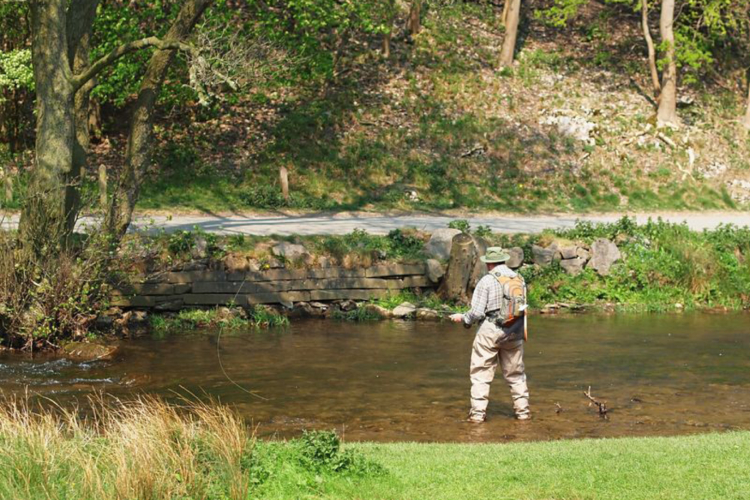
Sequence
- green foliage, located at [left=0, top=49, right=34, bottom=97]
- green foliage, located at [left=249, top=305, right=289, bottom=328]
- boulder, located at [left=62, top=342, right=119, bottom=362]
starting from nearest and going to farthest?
1. boulder, located at [left=62, top=342, right=119, bottom=362]
2. green foliage, located at [left=249, top=305, right=289, bottom=328]
3. green foliage, located at [left=0, top=49, right=34, bottom=97]

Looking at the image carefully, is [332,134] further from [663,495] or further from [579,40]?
[663,495]

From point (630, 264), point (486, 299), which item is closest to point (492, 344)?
point (486, 299)

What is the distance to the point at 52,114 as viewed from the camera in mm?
16172

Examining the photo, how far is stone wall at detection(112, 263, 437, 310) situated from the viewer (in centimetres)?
1831

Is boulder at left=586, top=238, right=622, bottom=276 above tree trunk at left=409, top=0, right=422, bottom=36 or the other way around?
the other way around

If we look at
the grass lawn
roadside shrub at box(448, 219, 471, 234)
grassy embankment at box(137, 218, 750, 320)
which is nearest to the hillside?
roadside shrub at box(448, 219, 471, 234)

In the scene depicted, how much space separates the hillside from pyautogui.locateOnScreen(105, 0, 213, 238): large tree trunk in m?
7.51

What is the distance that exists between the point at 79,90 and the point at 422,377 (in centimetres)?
805

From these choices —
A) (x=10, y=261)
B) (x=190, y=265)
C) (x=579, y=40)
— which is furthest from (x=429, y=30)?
(x=10, y=261)

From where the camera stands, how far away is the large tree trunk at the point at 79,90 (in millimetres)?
16531

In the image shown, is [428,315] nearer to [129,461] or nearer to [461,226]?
[461,226]

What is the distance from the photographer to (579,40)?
3866 cm

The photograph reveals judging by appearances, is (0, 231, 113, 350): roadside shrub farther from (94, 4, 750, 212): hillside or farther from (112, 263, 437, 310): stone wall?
(94, 4, 750, 212): hillside

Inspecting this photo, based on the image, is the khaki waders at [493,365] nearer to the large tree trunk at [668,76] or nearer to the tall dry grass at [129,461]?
the tall dry grass at [129,461]
